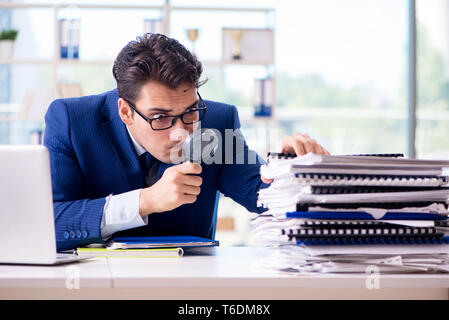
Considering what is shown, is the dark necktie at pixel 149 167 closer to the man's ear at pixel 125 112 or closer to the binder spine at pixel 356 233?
the man's ear at pixel 125 112

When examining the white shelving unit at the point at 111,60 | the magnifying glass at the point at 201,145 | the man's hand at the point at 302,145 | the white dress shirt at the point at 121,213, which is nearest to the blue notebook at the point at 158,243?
the white dress shirt at the point at 121,213

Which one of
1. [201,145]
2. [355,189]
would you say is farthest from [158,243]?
[355,189]

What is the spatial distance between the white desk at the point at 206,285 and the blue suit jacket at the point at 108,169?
0.61m

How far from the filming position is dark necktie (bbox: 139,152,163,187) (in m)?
1.97

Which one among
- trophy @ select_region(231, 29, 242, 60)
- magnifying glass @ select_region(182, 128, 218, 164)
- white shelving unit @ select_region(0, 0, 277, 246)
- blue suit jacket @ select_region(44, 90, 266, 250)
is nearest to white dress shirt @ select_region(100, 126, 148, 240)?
blue suit jacket @ select_region(44, 90, 266, 250)

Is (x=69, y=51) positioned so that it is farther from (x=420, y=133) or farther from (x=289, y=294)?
(x=289, y=294)

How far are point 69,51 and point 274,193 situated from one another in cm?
337

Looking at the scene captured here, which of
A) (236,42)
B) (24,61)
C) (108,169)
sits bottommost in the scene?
(108,169)

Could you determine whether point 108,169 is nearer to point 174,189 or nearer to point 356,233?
point 174,189

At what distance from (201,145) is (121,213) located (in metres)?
0.35

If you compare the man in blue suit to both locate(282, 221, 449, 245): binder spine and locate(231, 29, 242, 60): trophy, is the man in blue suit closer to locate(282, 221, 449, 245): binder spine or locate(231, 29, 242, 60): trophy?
locate(282, 221, 449, 245): binder spine

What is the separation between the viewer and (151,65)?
181 cm

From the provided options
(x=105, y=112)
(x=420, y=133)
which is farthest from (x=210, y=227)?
(x=420, y=133)

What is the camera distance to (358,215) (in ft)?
4.12
